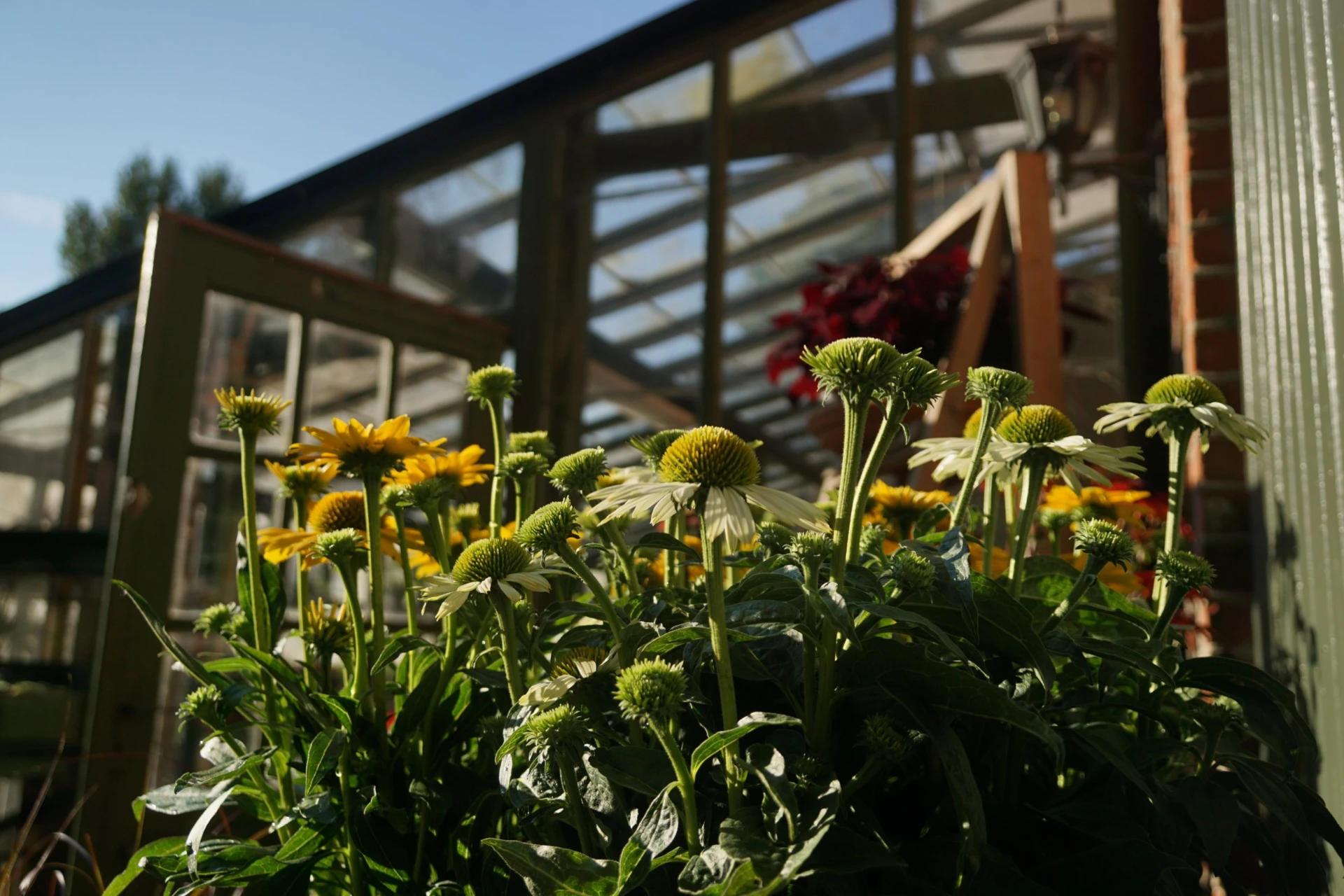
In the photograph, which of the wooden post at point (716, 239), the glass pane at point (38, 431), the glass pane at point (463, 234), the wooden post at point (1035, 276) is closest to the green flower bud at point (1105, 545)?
the wooden post at point (1035, 276)

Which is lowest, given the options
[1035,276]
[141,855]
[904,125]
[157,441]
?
[141,855]

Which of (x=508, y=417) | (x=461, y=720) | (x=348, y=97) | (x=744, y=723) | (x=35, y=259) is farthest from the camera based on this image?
(x=35, y=259)

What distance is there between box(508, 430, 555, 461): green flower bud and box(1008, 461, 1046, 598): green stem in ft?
1.11

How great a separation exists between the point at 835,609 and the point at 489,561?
20cm

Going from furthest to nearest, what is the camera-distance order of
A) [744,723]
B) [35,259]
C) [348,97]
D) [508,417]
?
[35,259], [348,97], [508,417], [744,723]

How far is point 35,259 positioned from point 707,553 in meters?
18.9

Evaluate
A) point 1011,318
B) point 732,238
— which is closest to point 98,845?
point 1011,318

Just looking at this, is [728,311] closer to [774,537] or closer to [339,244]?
[339,244]

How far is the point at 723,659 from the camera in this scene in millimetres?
483

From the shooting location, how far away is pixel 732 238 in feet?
11.3

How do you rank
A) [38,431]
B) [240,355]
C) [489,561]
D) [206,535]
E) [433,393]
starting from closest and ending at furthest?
[489,561]
[206,535]
[240,355]
[433,393]
[38,431]

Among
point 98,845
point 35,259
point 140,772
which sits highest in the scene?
point 35,259

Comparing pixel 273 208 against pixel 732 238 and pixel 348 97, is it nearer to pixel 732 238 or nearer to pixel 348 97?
pixel 732 238

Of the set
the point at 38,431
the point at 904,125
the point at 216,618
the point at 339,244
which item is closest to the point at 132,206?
the point at 38,431
